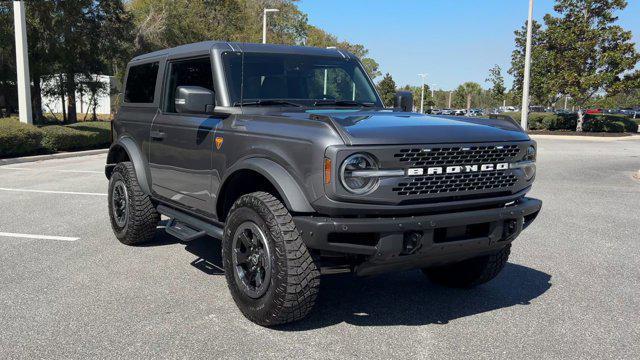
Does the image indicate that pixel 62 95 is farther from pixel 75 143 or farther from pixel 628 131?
pixel 628 131

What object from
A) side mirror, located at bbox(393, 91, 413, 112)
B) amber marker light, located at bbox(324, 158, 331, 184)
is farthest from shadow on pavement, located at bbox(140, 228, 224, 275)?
side mirror, located at bbox(393, 91, 413, 112)

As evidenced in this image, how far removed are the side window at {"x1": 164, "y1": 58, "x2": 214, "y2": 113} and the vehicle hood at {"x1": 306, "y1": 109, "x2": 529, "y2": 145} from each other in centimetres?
127

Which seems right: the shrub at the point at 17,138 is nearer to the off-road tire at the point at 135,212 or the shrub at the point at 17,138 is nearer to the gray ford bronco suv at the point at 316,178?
the off-road tire at the point at 135,212

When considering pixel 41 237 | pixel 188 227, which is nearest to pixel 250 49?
pixel 188 227

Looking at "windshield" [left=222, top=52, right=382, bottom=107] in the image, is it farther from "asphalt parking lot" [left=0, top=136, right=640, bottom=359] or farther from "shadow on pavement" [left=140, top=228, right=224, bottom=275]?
"shadow on pavement" [left=140, top=228, right=224, bottom=275]

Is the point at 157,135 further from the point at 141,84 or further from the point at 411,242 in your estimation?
the point at 411,242

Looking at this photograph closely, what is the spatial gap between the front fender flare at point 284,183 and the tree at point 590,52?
3070 centimetres

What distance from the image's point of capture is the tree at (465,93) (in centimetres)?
10194

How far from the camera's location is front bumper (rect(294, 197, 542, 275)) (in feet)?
11.0

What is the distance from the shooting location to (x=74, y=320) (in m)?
3.94

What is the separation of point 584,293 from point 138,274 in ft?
12.7

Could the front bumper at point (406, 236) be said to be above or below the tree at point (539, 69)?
below

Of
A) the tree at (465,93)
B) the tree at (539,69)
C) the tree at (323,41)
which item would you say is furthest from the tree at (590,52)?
the tree at (465,93)

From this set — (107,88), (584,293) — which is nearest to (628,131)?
(107,88)
